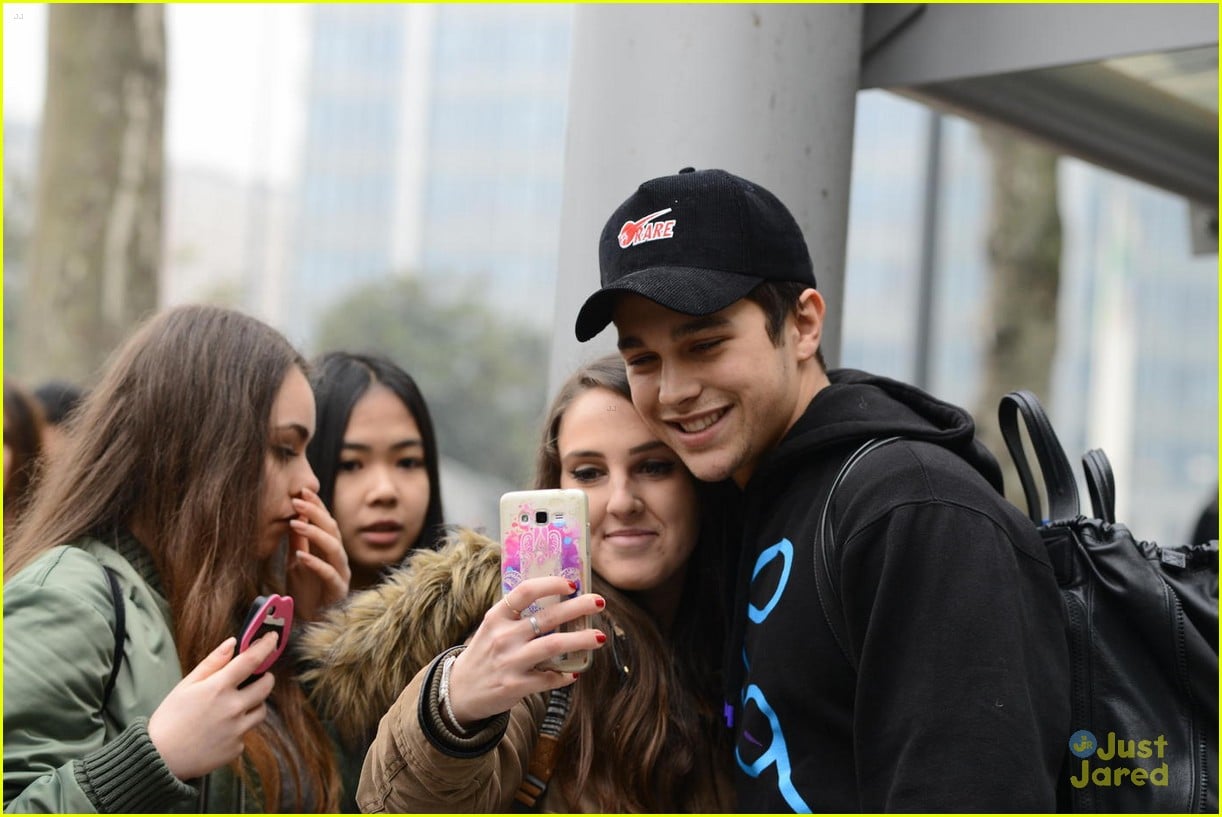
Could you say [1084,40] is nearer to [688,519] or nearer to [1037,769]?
[688,519]

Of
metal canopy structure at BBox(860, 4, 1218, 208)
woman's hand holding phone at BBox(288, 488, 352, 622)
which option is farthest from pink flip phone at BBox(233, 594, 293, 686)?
metal canopy structure at BBox(860, 4, 1218, 208)

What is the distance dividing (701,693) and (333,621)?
823mm

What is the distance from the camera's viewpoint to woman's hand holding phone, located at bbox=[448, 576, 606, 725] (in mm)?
2309

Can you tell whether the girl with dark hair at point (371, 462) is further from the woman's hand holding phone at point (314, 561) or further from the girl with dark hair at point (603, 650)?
the girl with dark hair at point (603, 650)

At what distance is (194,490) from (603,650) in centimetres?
95

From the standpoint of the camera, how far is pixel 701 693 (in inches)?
116

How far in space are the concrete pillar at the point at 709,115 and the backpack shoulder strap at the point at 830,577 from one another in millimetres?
1076

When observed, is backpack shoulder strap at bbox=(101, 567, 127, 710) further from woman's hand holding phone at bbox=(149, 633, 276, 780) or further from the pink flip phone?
the pink flip phone

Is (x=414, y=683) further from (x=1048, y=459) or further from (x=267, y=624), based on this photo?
(x=1048, y=459)

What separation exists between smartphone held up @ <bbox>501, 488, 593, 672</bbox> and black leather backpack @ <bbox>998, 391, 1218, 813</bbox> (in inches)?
33.6

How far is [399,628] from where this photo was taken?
9.21 feet

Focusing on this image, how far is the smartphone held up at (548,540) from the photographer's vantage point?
8.04 ft

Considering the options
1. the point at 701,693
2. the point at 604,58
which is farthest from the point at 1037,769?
the point at 604,58

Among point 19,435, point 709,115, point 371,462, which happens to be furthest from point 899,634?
point 19,435
